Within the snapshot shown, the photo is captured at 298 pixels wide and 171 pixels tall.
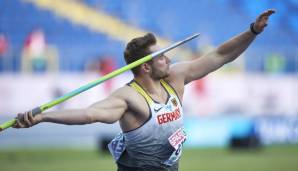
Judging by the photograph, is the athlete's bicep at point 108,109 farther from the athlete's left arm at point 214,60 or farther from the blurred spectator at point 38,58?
the blurred spectator at point 38,58

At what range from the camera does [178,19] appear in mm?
28594

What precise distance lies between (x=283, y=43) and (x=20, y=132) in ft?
32.9

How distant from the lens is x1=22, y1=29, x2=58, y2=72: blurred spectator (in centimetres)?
2447

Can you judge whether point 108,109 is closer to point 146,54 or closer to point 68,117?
point 68,117

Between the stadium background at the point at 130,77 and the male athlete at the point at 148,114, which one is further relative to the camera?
the stadium background at the point at 130,77

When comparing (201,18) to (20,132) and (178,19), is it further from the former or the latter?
(20,132)

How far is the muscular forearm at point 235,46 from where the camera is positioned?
27.5ft

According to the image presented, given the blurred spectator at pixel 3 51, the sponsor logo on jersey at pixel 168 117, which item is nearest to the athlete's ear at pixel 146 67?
the sponsor logo on jersey at pixel 168 117

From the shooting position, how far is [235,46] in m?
8.45

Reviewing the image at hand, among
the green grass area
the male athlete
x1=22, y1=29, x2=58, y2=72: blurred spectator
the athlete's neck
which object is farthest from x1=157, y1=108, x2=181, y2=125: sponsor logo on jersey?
x1=22, y1=29, x2=58, y2=72: blurred spectator

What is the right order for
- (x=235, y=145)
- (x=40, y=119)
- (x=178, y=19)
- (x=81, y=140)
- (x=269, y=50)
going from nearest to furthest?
(x=40, y=119), (x=235, y=145), (x=81, y=140), (x=269, y=50), (x=178, y=19)

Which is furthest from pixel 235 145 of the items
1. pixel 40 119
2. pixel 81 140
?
pixel 40 119


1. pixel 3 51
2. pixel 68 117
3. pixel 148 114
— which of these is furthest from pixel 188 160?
pixel 68 117

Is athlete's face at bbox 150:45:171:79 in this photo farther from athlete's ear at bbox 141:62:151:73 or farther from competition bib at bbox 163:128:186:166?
competition bib at bbox 163:128:186:166
